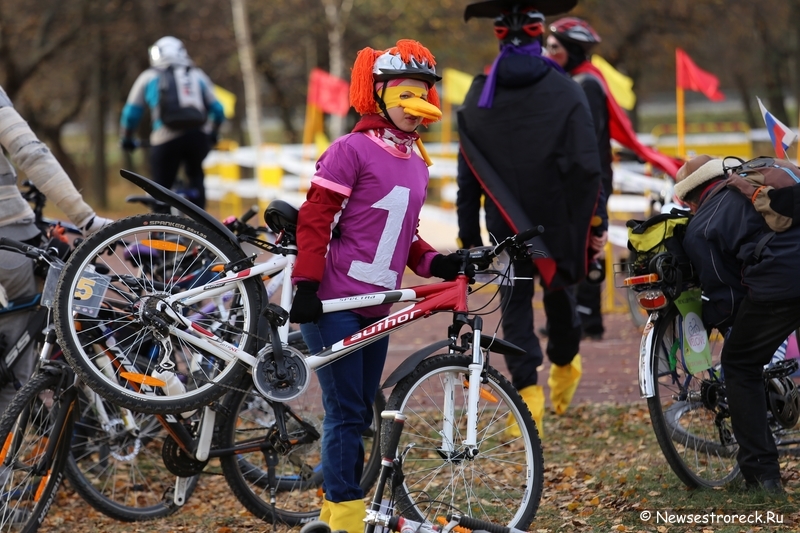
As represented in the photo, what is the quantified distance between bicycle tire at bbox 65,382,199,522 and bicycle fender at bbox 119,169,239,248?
4.33ft

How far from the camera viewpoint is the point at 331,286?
444cm

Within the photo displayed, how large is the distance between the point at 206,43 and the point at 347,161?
2788 centimetres

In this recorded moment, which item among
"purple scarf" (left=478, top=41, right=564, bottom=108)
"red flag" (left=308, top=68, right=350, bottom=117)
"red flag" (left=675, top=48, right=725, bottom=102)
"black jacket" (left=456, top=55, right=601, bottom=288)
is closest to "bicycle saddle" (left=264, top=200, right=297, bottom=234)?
"black jacket" (left=456, top=55, right=601, bottom=288)

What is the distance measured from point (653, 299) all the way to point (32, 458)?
113 inches

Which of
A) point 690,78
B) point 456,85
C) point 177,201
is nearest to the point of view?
point 177,201

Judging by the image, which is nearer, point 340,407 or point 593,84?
point 340,407

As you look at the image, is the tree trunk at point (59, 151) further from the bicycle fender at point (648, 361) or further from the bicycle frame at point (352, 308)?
the bicycle frame at point (352, 308)

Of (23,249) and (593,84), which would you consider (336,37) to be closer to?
(593,84)

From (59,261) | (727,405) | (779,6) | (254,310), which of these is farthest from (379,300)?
(779,6)

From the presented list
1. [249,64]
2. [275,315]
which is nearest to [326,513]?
[275,315]

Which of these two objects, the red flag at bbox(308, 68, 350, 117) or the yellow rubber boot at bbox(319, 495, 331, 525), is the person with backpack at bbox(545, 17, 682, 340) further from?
the red flag at bbox(308, 68, 350, 117)

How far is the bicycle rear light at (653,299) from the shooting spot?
17.0ft

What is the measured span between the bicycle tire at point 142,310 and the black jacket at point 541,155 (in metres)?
2.00

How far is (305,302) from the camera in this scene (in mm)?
4242
